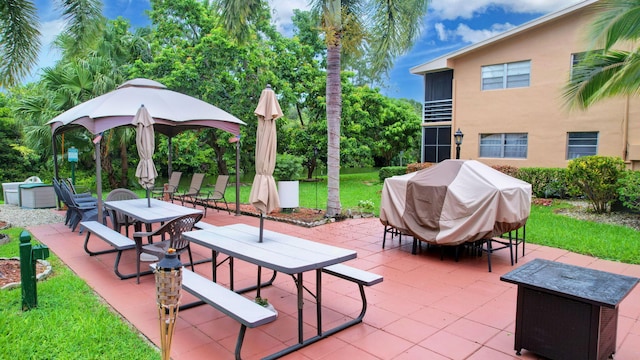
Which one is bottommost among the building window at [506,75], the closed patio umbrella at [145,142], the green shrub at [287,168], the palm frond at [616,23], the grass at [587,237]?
the grass at [587,237]

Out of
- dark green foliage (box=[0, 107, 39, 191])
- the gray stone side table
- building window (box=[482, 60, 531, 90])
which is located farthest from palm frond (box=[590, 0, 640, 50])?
dark green foliage (box=[0, 107, 39, 191])

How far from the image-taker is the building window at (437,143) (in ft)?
56.9

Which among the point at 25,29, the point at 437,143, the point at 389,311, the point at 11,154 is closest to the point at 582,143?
the point at 437,143

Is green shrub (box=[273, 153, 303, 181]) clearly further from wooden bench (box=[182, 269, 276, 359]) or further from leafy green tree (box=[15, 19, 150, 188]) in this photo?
wooden bench (box=[182, 269, 276, 359])

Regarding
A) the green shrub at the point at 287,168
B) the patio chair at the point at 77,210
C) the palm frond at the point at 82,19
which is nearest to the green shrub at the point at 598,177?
the green shrub at the point at 287,168

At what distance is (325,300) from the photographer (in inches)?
182

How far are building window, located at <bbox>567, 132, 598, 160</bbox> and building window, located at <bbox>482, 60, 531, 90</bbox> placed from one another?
2.50 metres

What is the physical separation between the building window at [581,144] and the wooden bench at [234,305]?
14080 millimetres

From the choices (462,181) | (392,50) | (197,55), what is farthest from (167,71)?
(462,181)

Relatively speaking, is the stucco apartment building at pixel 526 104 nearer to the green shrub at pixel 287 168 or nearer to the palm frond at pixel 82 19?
the green shrub at pixel 287 168

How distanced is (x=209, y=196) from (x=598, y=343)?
939 cm

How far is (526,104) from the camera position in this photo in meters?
14.6

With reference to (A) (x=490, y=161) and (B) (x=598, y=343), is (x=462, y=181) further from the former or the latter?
(A) (x=490, y=161)

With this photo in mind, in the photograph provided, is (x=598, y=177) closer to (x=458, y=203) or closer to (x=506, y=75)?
(x=458, y=203)
